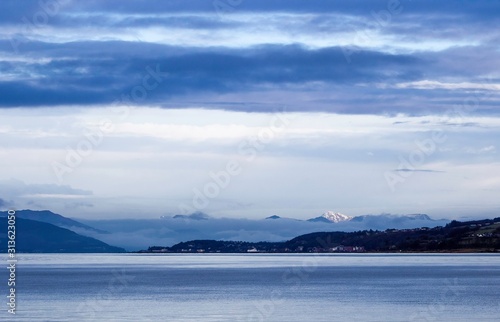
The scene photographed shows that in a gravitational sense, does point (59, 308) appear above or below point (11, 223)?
below

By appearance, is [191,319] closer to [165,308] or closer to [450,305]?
[165,308]

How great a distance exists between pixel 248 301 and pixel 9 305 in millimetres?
19784

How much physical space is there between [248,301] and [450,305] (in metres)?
16.9

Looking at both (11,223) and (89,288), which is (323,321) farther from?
(89,288)

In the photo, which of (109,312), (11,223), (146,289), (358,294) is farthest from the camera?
(146,289)

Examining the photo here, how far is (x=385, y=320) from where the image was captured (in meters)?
66.1

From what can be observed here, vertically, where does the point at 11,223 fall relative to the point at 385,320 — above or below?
above

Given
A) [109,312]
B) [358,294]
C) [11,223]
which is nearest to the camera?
[11,223]

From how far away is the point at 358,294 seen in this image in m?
95.4

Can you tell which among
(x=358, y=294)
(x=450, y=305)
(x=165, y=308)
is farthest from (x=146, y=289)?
(x=450, y=305)

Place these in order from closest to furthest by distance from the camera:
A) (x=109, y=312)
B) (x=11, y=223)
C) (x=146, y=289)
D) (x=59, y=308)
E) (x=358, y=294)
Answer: (x=11, y=223)
(x=109, y=312)
(x=59, y=308)
(x=358, y=294)
(x=146, y=289)

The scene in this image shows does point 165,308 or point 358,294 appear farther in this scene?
point 358,294

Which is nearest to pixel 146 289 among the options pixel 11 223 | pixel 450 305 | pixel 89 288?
pixel 89 288

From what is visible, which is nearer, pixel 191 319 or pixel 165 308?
pixel 191 319
